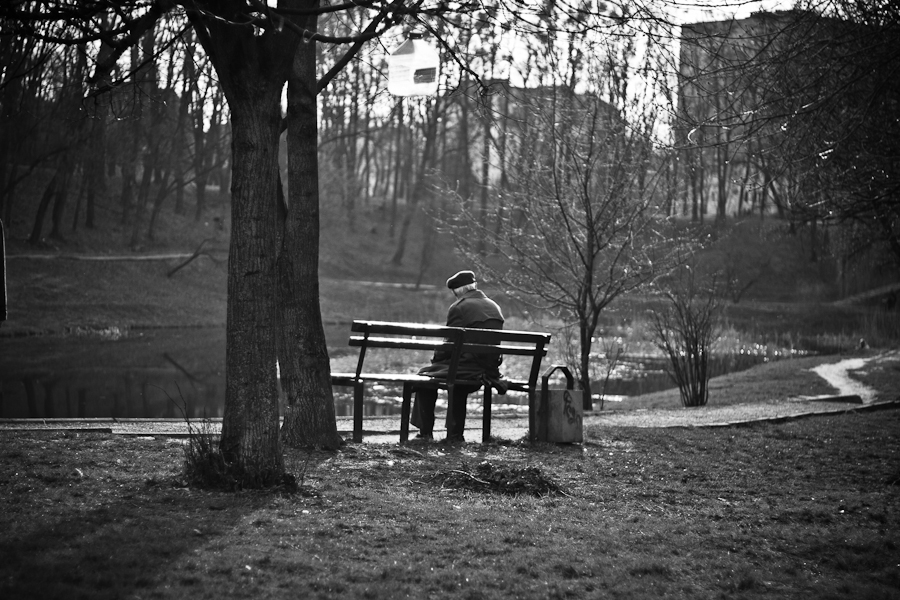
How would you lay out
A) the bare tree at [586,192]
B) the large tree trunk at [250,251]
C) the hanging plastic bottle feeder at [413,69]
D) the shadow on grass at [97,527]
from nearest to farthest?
the shadow on grass at [97,527] → the large tree trunk at [250,251] → the hanging plastic bottle feeder at [413,69] → the bare tree at [586,192]

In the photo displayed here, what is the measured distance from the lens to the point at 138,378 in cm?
1795

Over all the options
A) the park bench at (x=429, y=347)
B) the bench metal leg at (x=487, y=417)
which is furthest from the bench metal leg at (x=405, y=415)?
the bench metal leg at (x=487, y=417)

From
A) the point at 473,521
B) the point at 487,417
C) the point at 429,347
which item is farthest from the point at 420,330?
the point at 473,521

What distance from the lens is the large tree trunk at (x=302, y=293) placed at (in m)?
7.33

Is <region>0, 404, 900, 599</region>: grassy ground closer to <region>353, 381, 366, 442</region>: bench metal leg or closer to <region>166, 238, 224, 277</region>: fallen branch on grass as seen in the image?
<region>353, 381, 366, 442</region>: bench metal leg

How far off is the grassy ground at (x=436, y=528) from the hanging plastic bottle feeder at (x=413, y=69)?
9.52ft

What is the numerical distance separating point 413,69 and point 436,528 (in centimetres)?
398

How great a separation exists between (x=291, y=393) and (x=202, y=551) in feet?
10.9

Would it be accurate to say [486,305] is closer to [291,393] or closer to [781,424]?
[291,393]

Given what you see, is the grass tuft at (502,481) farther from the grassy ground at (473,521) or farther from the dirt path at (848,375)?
the dirt path at (848,375)

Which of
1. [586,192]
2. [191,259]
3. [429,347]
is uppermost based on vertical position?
[586,192]

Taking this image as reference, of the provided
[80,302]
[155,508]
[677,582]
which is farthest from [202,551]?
[80,302]

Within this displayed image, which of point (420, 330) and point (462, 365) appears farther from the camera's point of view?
point (462, 365)

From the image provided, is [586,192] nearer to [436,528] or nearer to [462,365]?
[462,365]
